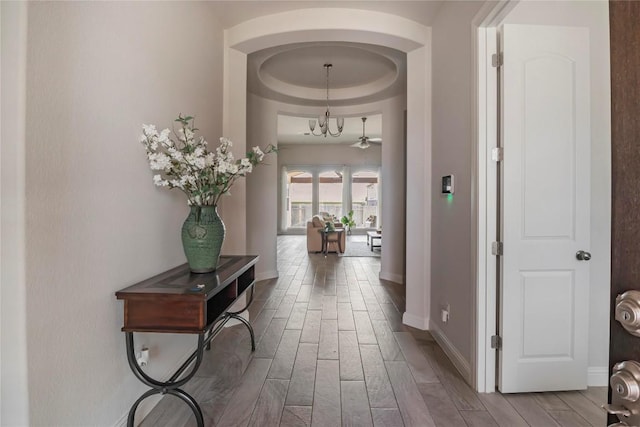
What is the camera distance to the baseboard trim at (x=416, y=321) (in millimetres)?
3148

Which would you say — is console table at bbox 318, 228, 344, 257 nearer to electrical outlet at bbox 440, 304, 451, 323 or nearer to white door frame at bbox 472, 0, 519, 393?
electrical outlet at bbox 440, 304, 451, 323

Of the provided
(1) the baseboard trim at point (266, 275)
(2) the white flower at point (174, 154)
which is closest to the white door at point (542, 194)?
(2) the white flower at point (174, 154)

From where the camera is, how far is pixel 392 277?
5.16 m

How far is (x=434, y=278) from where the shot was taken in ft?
9.89

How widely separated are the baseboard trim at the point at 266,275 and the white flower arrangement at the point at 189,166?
3.23 meters

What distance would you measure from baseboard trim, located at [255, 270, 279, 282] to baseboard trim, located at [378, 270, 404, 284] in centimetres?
178

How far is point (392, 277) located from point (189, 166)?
161 inches

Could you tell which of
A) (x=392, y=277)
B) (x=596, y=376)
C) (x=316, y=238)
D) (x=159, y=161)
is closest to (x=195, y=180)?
(x=159, y=161)

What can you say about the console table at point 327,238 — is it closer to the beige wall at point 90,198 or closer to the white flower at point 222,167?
the beige wall at point 90,198

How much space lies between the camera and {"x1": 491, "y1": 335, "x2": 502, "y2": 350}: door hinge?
6.86 ft

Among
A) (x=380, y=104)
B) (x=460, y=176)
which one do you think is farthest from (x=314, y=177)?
(x=460, y=176)

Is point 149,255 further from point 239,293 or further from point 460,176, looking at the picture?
point 460,176

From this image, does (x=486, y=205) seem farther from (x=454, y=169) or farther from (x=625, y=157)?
(x=625, y=157)

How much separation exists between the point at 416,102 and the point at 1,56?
3001mm
